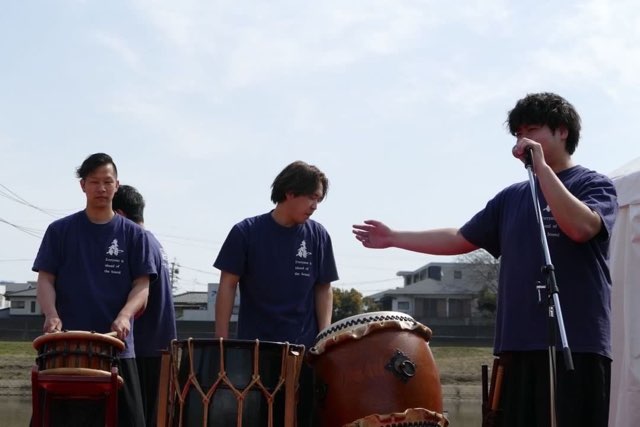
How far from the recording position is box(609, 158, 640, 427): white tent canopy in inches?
253

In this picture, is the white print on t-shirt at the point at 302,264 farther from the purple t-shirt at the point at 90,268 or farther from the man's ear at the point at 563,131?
the man's ear at the point at 563,131

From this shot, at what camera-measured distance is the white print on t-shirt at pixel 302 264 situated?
5445mm

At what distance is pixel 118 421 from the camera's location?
522 centimetres

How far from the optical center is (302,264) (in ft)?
18.0

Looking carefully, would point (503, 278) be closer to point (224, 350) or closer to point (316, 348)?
point (316, 348)

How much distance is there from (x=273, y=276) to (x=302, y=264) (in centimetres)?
20

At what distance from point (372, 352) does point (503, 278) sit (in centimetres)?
72

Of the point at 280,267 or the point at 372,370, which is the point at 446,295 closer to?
the point at 280,267

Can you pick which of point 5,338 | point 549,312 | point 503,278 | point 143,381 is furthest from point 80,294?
point 5,338

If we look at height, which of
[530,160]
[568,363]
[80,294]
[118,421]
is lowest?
[118,421]

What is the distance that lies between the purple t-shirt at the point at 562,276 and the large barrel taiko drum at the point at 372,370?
43cm

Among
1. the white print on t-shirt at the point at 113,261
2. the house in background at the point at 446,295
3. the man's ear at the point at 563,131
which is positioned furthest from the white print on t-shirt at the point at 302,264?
the house in background at the point at 446,295

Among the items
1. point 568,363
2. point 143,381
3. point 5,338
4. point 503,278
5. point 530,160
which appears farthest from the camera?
point 5,338

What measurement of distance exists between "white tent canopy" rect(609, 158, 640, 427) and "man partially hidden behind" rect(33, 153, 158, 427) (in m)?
3.34
